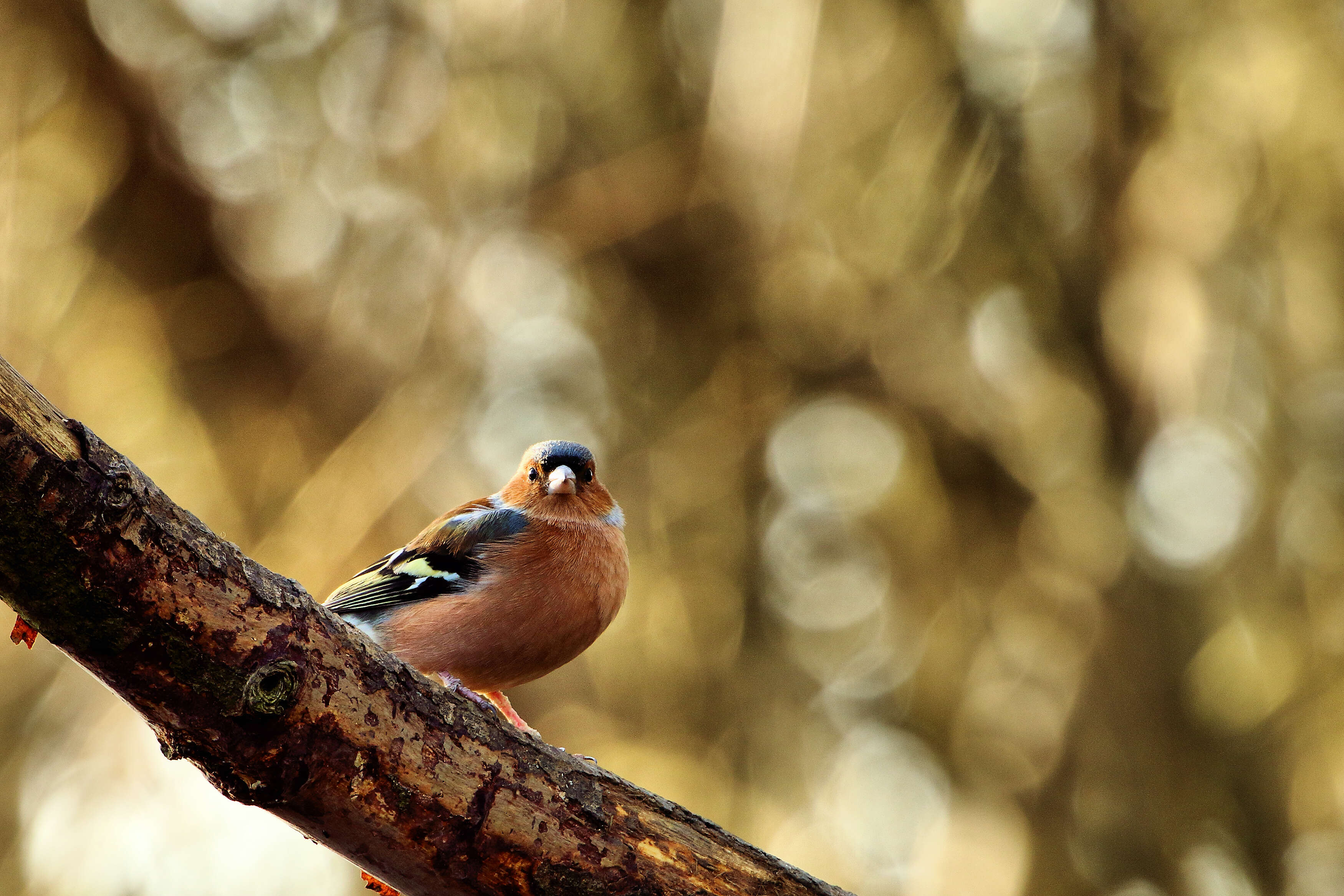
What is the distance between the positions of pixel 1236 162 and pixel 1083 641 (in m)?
3.28

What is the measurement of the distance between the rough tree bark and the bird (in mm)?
1147

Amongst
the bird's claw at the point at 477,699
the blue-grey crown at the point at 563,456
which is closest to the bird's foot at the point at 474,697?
the bird's claw at the point at 477,699

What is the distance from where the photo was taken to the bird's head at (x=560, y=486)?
5.27 m

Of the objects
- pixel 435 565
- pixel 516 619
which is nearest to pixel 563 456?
pixel 435 565

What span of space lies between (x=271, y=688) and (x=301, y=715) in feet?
0.39

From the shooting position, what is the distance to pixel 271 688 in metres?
2.53

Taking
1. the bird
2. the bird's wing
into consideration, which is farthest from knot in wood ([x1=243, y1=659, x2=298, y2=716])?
the bird's wing

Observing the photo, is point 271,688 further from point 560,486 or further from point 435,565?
point 560,486

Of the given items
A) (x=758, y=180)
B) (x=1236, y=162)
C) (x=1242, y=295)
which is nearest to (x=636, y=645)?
(x=758, y=180)

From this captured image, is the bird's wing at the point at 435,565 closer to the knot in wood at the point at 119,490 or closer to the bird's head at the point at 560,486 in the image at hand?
the bird's head at the point at 560,486

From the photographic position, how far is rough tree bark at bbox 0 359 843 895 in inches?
87.8

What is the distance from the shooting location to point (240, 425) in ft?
24.8

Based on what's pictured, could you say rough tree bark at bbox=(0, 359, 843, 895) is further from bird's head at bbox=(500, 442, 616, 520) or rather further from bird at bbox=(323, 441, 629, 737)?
bird's head at bbox=(500, 442, 616, 520)

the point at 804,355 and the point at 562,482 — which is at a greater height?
the point at 804,355
